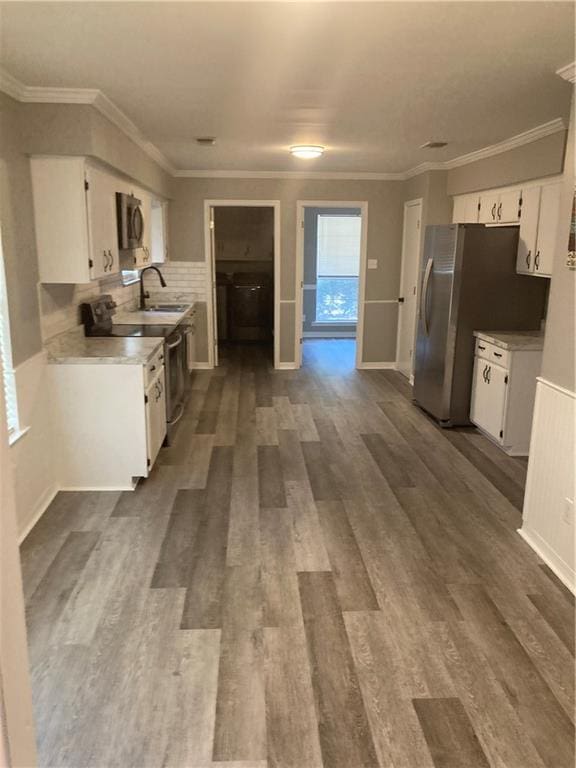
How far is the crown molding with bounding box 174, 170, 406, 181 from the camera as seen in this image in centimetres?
690

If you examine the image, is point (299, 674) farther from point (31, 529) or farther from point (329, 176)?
point (329, 176)

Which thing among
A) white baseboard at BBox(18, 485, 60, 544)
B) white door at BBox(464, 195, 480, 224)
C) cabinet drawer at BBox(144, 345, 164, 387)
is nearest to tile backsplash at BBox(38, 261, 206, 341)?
cabinet drawer at BBox(144, 345, 164, 387)

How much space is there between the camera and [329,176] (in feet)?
22.9

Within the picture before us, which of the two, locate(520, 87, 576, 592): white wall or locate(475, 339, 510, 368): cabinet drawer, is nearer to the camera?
locate(520, 87, 576, 592): white wall

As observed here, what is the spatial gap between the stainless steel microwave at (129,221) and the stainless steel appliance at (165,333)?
1.75 feet

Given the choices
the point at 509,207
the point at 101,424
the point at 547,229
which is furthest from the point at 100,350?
the point at 509,207

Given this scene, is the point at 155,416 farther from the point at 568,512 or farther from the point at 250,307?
the point at 250,307

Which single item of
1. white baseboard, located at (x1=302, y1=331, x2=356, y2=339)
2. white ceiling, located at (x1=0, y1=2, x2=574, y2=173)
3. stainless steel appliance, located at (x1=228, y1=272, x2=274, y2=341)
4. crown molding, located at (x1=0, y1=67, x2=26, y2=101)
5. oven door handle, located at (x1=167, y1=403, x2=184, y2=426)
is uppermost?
white ceiling, located at (x1=0, y1=2, x2=574, y2=173)

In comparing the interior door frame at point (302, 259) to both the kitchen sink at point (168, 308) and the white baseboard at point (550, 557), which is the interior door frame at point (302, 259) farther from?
the white baseboard at point (550, 557)

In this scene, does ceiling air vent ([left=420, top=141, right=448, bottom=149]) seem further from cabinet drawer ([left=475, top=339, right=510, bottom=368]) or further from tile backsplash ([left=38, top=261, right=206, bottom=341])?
tile backsplash ([left=38, top=261, right=206, bottom=341])

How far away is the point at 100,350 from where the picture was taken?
3.88 metres

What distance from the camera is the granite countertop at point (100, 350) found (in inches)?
143

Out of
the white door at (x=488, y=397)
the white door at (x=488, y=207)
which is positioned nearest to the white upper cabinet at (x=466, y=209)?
the white door at (x=488, y=207)

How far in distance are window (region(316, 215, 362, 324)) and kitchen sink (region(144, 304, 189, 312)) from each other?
373cm
